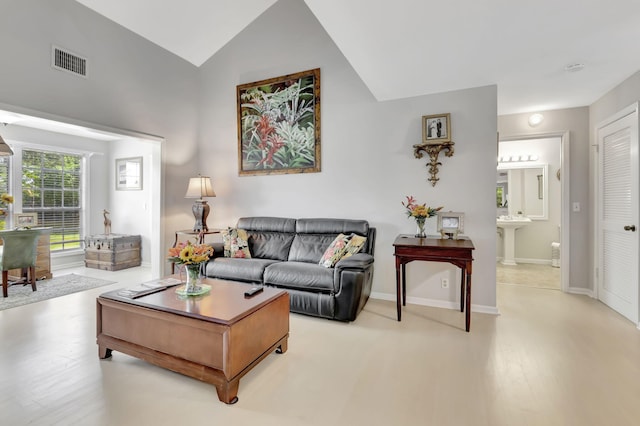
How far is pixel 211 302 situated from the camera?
1.99 m

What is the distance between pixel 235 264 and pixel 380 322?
5.50 feet

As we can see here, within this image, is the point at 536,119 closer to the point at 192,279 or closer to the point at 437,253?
the point at 437,253

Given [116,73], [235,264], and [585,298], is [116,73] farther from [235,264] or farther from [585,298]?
[585,298]

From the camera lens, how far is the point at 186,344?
1801 mm

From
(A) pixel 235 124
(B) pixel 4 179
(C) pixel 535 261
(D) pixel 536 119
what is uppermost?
(A) pixel 235 124

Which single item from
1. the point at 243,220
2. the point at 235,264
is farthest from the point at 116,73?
the point at 235,264

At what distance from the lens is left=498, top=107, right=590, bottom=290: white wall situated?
376 cm

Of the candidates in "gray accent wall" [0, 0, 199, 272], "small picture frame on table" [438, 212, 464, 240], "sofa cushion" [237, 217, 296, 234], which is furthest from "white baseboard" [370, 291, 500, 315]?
"gray accent wall" [0, 0, 199, 272]

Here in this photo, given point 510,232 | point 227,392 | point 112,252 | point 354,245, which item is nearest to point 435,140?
point 354,245

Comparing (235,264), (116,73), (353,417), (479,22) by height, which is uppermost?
(116,73)

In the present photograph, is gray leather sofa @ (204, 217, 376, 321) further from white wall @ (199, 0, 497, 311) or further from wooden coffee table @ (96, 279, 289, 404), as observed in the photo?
wooden coffee table @ (96, 279, 289, 404)

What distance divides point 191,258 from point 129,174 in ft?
15.2

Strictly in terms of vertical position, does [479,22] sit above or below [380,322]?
above

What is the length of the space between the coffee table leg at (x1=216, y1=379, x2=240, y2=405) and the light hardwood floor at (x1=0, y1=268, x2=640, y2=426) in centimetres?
5
